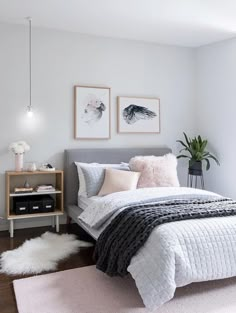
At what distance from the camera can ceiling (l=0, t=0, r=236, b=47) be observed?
3.37m

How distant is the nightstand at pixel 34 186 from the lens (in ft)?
12.6

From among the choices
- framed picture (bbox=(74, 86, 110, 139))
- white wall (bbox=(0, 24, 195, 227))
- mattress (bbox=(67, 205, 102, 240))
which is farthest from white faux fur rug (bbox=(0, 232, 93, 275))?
framed picture (bbox=(74, 86, 110, 139))

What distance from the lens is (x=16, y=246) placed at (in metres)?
3.54

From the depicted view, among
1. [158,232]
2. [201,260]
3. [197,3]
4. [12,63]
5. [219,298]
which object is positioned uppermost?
[197,3]

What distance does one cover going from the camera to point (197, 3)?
3.34m

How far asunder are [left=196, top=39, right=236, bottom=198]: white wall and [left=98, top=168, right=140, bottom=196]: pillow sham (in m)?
1.60

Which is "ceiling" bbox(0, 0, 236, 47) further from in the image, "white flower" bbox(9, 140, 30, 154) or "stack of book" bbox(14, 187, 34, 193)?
"stack of book" bbox(14, 187, 34, 193)

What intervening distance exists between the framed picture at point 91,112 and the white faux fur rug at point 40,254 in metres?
1.46

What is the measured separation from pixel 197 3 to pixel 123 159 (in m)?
2.21

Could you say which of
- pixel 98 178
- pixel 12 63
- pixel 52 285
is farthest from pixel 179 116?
pixel 52 285

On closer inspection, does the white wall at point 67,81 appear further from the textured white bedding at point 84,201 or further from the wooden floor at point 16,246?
the textured white bedding at point 84,201

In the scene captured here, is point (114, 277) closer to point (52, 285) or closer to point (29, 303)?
point (52, 285)

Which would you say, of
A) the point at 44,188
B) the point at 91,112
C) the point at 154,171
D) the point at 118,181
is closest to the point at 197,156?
the point at 154,171

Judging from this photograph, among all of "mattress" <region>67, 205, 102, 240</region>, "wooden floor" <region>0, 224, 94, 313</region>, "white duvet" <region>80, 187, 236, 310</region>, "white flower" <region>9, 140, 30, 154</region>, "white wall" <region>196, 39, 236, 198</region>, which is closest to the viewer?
"white duvet" <region>80, 187, 236, 310</region>
